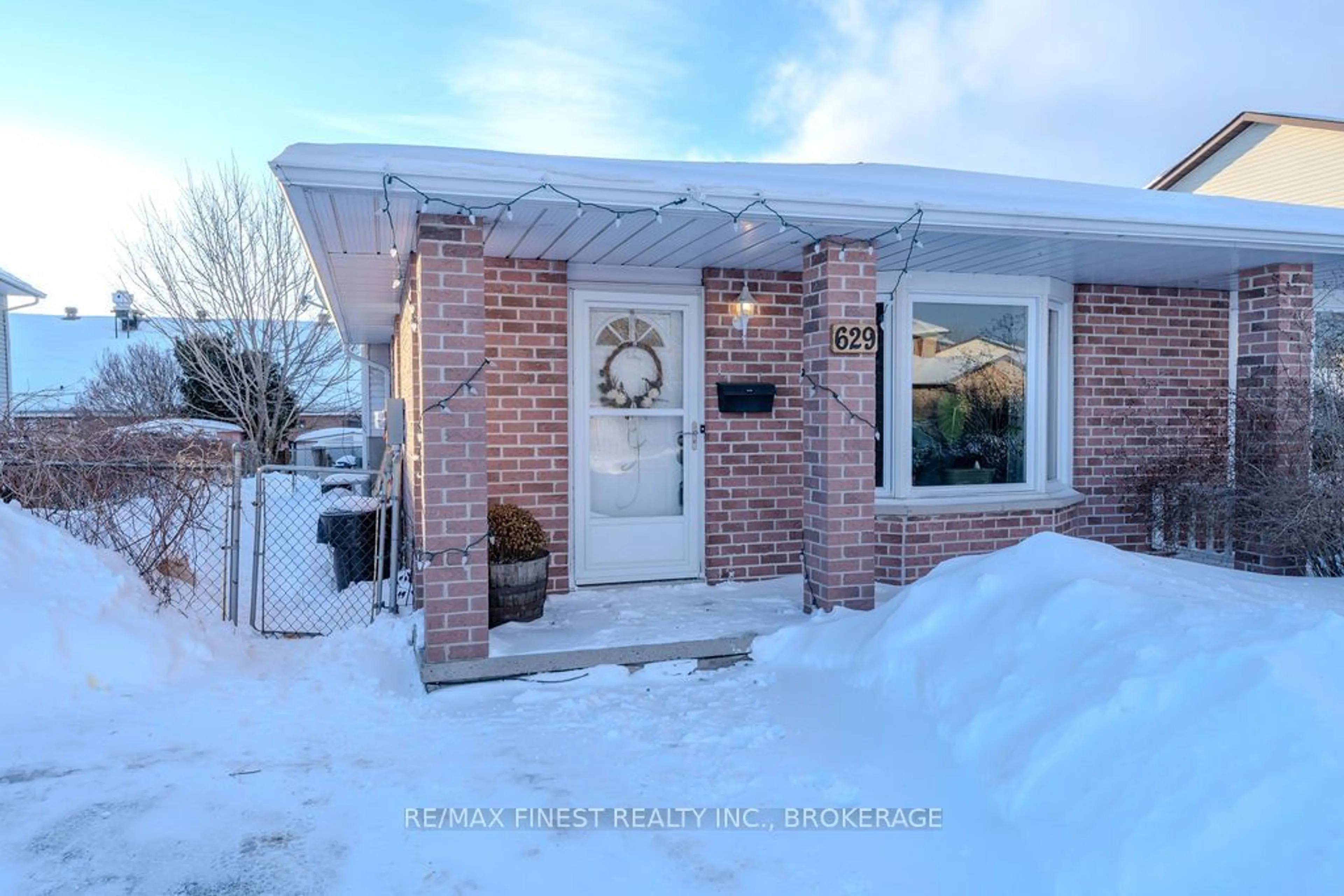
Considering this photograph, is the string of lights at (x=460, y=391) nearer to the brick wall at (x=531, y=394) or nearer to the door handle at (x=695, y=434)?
the brick wall at (x=531, y=394)

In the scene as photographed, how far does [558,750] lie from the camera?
3.73m

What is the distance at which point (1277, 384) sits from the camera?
6.26 metres

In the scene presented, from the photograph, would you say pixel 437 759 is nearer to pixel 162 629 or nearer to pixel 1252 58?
pixel 162 629

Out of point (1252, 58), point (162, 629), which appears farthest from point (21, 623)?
point (1252, 58)

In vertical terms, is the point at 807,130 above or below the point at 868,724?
above

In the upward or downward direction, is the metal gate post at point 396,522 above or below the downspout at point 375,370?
below

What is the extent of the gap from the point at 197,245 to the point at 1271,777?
18.2m

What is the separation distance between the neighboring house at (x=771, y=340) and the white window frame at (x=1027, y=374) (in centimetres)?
2

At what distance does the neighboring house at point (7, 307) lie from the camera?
14.1 m

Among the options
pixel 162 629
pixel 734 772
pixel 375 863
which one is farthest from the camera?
pixel 162 629

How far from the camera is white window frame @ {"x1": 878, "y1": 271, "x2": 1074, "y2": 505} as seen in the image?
21.3 ft

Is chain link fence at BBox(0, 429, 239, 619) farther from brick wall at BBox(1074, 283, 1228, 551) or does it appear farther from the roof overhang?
brick wall at BBox(1074, 283, 1228, 551)

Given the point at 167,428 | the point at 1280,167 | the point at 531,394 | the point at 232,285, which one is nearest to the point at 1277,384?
the point at 531,394

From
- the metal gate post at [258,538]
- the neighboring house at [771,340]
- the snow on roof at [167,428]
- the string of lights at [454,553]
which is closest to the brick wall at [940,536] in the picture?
the neighboring house at [771,340]
